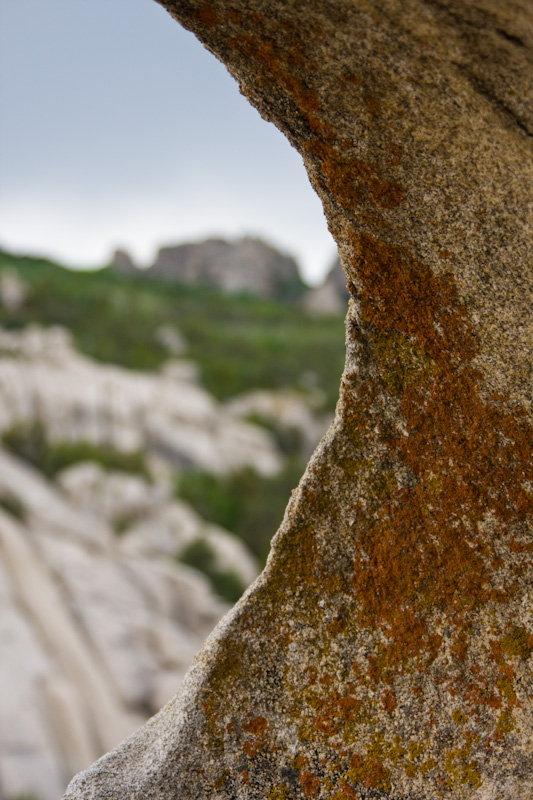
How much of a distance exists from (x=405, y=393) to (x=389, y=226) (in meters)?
0.46

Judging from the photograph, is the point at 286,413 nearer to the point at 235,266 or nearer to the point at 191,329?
the point at 191,329

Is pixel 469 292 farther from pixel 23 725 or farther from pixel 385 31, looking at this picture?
pixel 23 725

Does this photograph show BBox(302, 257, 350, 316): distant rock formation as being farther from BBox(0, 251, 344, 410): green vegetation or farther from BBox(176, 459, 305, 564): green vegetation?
BBox(176, 459, 305, 564): green vegetation

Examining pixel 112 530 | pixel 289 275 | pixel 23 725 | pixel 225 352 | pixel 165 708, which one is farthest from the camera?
pixel 289 275

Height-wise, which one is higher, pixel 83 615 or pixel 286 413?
pixel 286 413

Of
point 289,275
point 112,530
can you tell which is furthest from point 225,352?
point 289,275

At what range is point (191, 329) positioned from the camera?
3944 cm

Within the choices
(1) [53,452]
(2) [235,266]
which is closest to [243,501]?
(1) [53,452]

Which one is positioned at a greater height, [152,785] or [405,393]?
[405,393]

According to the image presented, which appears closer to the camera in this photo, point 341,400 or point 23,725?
point 341,400

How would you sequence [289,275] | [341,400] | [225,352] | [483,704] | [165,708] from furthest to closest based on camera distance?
1. [289,275]
2. [225,352]
3. [165,708]
4. [341,400]
5. [483,704]

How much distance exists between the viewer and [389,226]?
1991mm

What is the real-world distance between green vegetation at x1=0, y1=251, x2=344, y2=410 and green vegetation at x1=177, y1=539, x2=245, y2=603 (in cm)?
1495

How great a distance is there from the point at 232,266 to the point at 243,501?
43422mm
